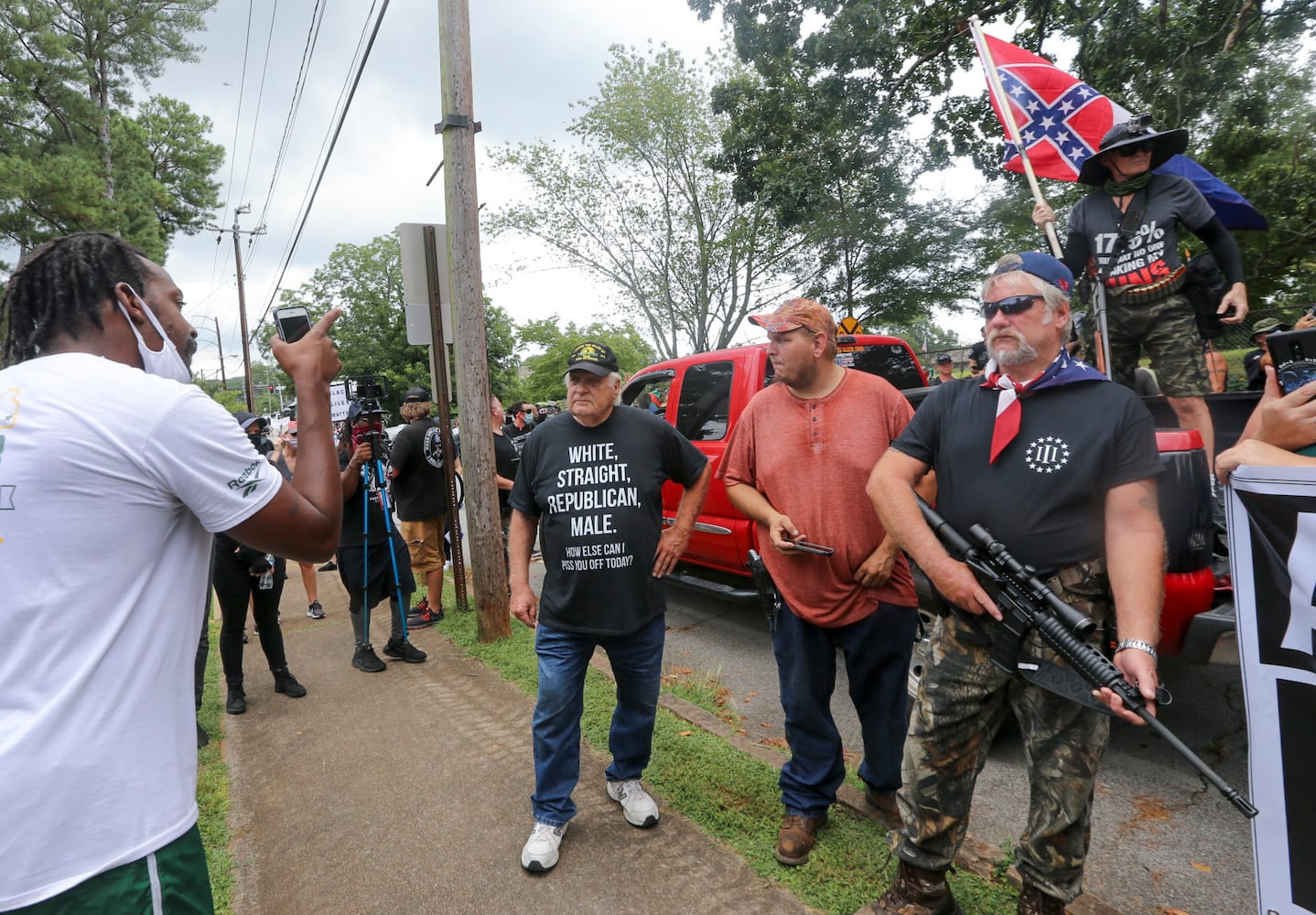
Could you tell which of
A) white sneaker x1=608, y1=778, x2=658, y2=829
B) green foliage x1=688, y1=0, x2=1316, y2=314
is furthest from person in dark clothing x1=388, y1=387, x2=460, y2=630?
green foliage x1=688, y1=0, x2=1316, y2=314

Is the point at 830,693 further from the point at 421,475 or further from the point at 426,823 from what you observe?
the point at 421,475

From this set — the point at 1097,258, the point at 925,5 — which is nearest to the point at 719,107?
the point at 925,5

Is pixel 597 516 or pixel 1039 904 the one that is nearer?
pixel 1039 904

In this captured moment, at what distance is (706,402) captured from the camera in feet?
19.0

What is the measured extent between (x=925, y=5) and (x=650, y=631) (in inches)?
484

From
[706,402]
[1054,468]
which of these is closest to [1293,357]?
[1054,468]

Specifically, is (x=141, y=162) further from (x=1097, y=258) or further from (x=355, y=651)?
(x=1097, y=258)

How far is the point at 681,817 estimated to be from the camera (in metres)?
3.14

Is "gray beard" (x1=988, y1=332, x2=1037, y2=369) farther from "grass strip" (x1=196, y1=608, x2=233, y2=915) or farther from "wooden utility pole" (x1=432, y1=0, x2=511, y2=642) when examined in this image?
"wooden utility pole" (x1=432, y1=0, x2=511, y2=642)

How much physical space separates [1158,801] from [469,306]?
17.0 feet

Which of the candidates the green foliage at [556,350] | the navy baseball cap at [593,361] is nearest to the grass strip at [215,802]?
the navy baseball cap at [593,361]

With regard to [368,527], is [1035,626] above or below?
above

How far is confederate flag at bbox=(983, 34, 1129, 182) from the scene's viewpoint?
4.54m

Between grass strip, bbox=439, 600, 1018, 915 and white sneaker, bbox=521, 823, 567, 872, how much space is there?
55 centimetres
